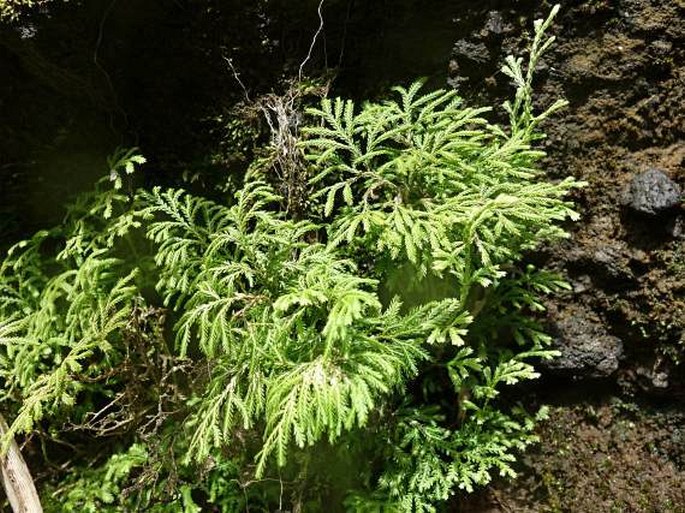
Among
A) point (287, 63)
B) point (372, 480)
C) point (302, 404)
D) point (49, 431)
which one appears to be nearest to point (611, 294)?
point (372, 480)

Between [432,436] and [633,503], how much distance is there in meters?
0.95

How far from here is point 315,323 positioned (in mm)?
2480

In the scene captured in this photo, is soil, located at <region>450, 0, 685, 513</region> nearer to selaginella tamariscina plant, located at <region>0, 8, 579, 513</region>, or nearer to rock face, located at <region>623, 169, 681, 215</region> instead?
rock face, located at <region>623, 169, 681, 215</region>

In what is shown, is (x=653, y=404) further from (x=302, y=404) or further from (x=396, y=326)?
(x=302, y=404)

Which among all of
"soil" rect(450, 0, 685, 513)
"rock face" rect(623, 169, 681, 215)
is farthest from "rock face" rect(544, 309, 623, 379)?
"rock face" rect(623, 169, 681, 215)

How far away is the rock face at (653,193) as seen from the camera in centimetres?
261

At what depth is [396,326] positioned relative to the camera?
2283mm

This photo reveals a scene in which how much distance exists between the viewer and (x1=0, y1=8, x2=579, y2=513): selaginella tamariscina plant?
2.28 meters

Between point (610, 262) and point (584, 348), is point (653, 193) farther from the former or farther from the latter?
point (584, 348)

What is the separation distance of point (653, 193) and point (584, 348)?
0.75 m

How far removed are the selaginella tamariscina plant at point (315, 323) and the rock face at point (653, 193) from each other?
0.96ft

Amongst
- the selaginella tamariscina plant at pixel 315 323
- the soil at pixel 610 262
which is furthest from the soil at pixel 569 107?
the selaginella tamariscina plant at pixel 315 323

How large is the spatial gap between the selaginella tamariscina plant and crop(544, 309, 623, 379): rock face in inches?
5.7

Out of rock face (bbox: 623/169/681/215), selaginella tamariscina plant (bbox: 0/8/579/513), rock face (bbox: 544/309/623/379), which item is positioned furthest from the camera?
rock face (bbox: 544/309/623/379)
